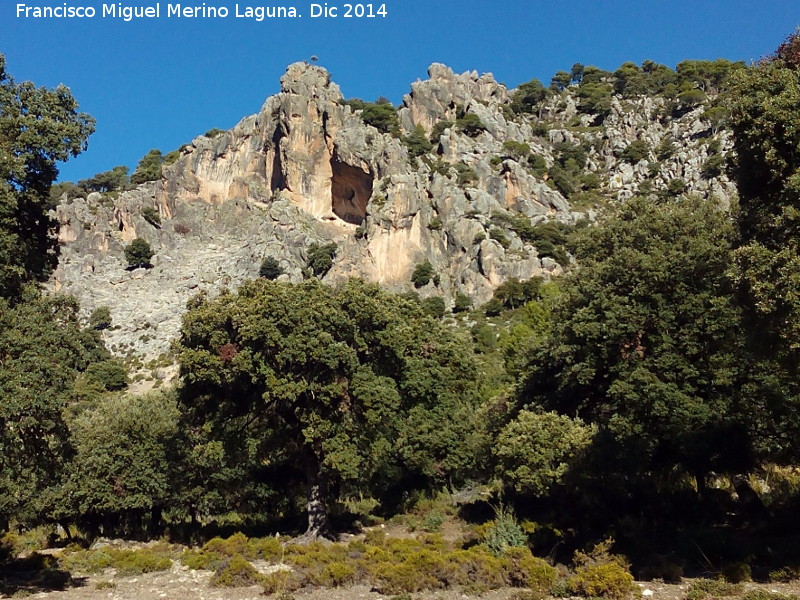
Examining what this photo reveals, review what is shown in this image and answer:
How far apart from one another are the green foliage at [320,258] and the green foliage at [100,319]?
2575cm

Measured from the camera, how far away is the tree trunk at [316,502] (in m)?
26.5

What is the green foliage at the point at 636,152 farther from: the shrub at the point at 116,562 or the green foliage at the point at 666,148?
the shrub at the point at 116,562

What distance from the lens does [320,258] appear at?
96.6 m

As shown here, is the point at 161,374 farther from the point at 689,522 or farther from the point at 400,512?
the point at 689,522

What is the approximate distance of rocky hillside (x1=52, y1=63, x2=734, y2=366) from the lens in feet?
313

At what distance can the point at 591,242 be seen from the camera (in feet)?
84.0

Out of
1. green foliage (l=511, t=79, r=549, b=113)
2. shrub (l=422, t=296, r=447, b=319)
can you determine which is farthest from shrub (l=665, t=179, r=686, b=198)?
green foliage (l=511, t=79, r=549, b=113)

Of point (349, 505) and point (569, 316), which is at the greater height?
point (569, 316)

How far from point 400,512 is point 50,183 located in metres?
22.7

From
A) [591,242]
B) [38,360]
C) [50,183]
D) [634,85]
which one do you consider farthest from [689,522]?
[634,85]

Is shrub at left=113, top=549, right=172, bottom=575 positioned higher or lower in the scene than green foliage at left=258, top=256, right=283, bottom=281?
lower

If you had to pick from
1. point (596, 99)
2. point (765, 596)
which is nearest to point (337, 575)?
point (765, 596)

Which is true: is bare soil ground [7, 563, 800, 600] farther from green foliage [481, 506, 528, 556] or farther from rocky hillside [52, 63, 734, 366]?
rocky hillside [52, 63, 734, 366]

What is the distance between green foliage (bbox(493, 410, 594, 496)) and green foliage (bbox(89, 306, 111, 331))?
75468mm
